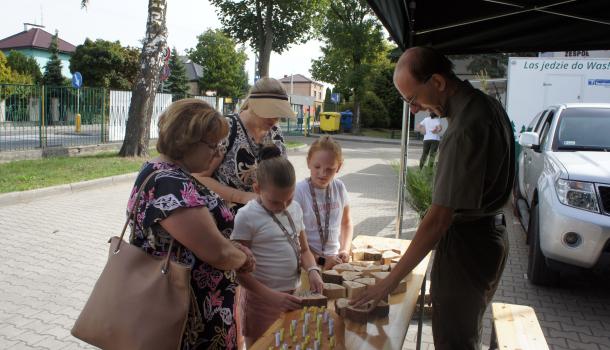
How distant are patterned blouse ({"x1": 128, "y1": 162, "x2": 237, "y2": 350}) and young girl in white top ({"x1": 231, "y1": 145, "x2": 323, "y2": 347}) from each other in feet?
0.83

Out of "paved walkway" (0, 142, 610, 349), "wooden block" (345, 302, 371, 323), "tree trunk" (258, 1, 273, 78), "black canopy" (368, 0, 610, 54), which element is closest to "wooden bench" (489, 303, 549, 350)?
"paved walkway" (0, 142, 610, 349)

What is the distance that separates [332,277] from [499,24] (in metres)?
2.70

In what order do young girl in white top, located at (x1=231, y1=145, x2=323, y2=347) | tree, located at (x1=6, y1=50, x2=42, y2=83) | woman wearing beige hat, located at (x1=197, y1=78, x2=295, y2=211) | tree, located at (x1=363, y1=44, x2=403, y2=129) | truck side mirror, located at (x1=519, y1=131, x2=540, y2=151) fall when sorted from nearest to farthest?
young girl in white top, located at (x1=231, y1=145, x2=323, y2=347) → woman wearing beige hat, located at (x1=197, y1=78, x2=295, y2=211) → truck side mirror, located at (x1=519, y1=131, x2=540, y2=151) → tree, located at (x1=363, y1=44, x2=403, y2=129) → tree, located at (x1=6, y1=50, x2=42, y2=83)

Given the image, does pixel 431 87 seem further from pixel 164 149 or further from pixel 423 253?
pixel 164 149

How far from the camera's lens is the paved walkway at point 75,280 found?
418 centimetres

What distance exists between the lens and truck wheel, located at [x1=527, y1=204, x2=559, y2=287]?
17.1 ft

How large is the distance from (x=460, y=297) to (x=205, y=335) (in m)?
1.18

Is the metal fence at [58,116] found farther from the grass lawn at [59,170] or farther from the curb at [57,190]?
the curb at [57,190]

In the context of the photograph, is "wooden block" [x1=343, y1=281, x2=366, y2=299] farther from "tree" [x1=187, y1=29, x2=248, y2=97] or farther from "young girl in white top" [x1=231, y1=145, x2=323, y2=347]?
"tree" [x1=187, y1=29, x2=248, y2=97]

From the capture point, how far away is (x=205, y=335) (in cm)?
198

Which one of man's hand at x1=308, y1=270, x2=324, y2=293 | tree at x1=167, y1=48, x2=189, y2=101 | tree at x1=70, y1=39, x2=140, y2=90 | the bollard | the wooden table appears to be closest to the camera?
the wooden table

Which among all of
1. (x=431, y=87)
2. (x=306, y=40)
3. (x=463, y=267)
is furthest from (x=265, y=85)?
(x=306, y=40)

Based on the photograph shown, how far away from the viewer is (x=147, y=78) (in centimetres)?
1426

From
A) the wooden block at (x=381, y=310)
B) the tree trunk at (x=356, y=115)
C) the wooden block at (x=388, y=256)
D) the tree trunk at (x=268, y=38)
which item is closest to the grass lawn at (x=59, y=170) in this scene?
A: the wooden block at (x=388, y=256)
